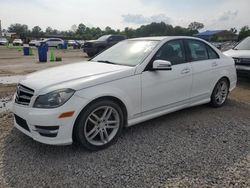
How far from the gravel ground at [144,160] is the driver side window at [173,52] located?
44.3 inches

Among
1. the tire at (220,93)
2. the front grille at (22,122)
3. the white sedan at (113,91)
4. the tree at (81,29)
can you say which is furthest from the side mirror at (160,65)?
the tree at (81,29)

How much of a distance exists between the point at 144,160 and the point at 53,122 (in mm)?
1229

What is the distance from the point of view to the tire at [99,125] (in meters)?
3.24

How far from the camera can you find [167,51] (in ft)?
14.0

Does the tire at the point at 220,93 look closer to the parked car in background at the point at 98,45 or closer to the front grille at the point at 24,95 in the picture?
the front grille at the point at 24,95

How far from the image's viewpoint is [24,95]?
3373 millimetres

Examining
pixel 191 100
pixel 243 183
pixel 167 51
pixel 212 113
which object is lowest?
pixel 243 183

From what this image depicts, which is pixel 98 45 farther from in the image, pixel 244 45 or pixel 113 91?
pixel 113 91

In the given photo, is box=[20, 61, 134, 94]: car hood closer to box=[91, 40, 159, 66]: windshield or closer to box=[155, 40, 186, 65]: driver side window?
box=[91, 40, 159, 66]: windshield

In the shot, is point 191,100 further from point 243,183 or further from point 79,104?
point 79,104

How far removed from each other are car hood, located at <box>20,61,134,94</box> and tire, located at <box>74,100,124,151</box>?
0.31m

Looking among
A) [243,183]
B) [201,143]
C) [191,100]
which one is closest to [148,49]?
[191,100]

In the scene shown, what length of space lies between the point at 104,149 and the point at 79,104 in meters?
0.79

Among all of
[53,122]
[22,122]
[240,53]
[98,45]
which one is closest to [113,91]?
[53,122]
